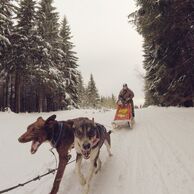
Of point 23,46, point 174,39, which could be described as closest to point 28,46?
point 23,46

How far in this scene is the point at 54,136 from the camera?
18.8ft

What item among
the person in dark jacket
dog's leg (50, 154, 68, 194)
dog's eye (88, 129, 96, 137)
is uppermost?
the person in dark jacket

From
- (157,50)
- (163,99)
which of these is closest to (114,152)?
(163,99)

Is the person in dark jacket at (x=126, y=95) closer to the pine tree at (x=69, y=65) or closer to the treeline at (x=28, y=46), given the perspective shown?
the treeline at (x=28, y=46)

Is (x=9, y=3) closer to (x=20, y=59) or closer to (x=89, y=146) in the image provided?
(x=20, y=59)

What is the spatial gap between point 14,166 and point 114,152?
10.0ft

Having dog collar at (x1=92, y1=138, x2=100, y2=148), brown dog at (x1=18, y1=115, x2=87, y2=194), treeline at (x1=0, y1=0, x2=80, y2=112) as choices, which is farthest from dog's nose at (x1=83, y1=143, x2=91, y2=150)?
treeline at (x1=0, y1=0, x2=80, y2=112)

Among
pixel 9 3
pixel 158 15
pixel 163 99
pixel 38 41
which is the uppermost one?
pixel 9 3

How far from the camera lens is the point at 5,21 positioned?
23203 mm

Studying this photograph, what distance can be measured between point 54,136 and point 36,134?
42 cm

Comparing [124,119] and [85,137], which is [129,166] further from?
[124,119]

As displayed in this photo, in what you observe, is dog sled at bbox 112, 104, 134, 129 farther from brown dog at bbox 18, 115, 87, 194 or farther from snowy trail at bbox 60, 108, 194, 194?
brown dog at bbox 18, 115, 87, 194

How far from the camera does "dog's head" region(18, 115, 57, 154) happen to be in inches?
213

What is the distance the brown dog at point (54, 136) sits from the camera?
541 centimetres
